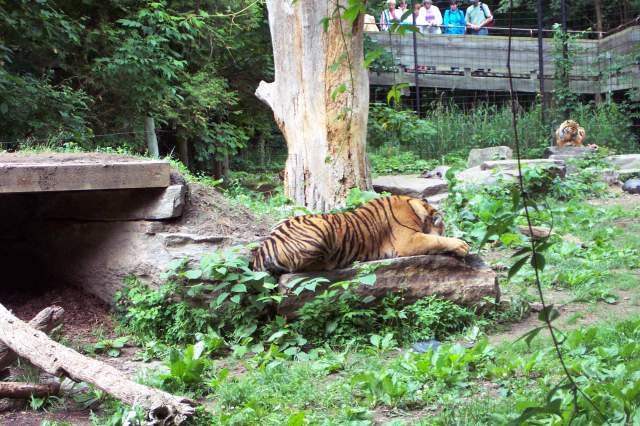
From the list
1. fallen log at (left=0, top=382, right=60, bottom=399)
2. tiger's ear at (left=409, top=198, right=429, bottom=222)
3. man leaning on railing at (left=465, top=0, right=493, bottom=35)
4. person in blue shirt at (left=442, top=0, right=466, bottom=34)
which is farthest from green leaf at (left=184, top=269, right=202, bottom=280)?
person in blue shirt at (left=442, top=0, right=466, bottom=34)

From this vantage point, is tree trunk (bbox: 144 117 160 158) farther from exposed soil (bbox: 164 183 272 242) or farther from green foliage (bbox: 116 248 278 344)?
green foliage (bbox: 116 248 278 344)

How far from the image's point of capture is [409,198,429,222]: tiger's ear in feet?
19.1

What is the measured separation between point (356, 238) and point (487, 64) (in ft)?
41.3

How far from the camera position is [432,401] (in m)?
3.79

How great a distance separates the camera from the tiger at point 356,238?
5.32 meters

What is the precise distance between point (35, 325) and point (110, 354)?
68cm

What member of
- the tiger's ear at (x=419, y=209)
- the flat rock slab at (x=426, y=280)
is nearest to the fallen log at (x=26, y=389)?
the flat rock slab at (x=426, y=280)

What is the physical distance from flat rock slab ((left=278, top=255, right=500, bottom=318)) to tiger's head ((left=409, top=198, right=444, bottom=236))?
0.33m

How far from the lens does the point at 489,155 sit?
1372cm

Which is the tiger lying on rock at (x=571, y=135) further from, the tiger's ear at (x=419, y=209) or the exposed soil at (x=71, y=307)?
the exposed soil at (x=71, y=307)

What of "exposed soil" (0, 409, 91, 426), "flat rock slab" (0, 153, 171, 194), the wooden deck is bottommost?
"exposed soil" (0, 409, 91, 426)

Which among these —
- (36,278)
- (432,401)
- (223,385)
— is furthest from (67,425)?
(36,278)

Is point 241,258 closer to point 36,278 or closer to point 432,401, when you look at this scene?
point 432,401

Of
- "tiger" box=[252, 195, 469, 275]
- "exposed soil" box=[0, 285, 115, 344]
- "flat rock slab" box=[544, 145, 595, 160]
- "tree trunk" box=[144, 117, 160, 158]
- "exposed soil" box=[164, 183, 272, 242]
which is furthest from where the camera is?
"flat rock slab" box=[544, 145, 595, 160]
